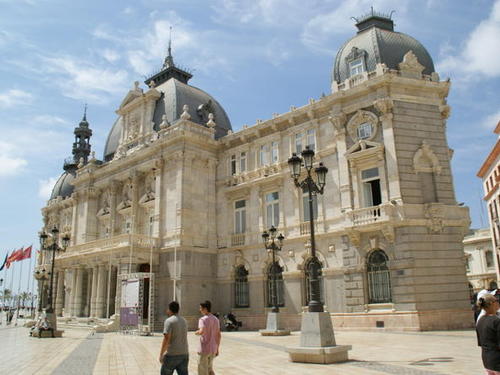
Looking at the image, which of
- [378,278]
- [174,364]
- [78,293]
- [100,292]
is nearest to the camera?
[174,364]

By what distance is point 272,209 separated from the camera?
102ft

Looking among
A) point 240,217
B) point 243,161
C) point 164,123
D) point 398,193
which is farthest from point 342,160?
point 164,123

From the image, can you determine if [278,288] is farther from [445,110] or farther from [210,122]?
[445,110]

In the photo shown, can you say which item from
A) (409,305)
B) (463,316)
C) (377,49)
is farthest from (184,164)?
(463,316)

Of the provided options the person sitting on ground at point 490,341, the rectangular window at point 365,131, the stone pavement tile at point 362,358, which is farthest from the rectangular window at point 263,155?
the person sitting on ground at point 490,341

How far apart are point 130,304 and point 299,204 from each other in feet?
39.4

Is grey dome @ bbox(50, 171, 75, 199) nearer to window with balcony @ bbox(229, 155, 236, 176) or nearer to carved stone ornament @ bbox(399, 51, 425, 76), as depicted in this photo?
→ window with balcony @ bbox(229, 155, 236, 176)

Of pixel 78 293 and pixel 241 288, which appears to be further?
pixel 78 293

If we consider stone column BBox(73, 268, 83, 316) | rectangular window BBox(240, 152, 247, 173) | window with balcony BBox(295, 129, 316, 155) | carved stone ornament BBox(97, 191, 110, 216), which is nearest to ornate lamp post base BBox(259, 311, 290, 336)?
window with balcony BBox(295, 129, 316, 155)

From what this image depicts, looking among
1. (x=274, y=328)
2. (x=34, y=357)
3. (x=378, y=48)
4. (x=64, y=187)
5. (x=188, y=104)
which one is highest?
(x=188, y=104)

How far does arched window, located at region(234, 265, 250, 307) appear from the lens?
3173cm

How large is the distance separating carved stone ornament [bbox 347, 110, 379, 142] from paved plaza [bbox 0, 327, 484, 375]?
11.8m

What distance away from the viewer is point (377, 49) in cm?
2828

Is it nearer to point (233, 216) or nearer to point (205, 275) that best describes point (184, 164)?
point (233, 216)
